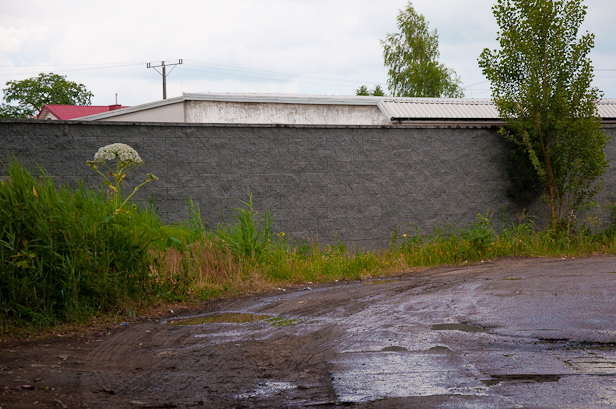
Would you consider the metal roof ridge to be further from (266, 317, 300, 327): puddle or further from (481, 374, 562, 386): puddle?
(481, 374, 562, 386): puddle

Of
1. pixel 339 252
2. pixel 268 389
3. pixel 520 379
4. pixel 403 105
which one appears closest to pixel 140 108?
pixel 403 105

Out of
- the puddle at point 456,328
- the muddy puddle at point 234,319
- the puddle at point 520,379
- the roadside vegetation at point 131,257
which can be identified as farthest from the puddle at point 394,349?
the roadside vegetation at point 131,257

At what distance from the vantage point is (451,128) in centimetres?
1122

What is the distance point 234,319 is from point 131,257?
143 cm

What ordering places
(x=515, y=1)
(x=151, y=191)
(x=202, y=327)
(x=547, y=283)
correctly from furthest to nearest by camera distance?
(x=515, y=1) < (x=151, y=191) < (x=547, y=283) < (x=202, y=327)

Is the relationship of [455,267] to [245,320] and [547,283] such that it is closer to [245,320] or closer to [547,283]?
[547,283]

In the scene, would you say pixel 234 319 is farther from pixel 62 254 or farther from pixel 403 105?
pixel 403 105

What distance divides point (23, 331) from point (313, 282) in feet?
14.0

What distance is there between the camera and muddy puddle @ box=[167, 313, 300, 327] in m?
5.92

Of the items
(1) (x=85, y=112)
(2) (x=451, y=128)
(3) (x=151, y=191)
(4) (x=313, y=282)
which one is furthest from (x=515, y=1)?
(1) (x=85, y=112)

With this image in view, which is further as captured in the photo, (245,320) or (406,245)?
(406,245)

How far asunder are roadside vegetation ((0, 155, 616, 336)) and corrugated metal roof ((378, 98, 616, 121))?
6701 millimetres

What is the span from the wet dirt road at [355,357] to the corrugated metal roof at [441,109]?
9808 mm

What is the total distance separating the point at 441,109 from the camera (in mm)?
16859
